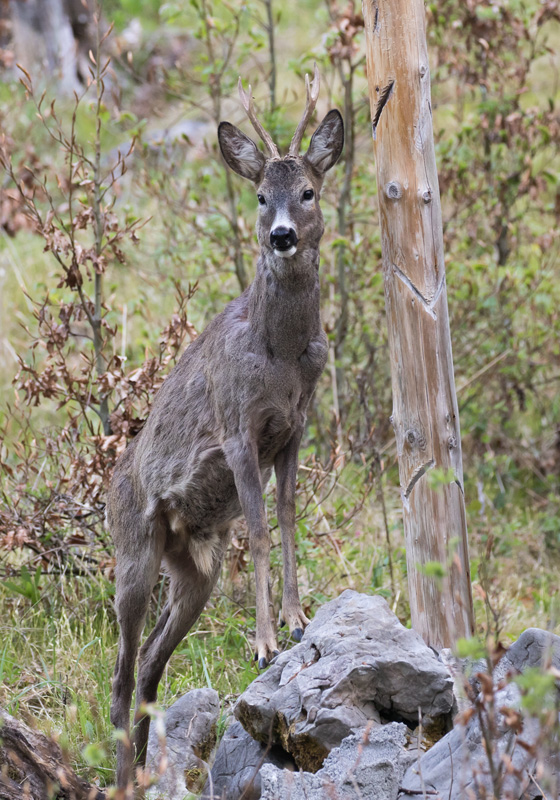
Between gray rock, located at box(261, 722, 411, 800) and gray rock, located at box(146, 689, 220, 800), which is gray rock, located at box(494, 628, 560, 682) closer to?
gray rock, located at box(261, 722, 411, 800)

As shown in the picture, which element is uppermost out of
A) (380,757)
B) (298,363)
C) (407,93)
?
(407,93)

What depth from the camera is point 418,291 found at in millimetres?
4133

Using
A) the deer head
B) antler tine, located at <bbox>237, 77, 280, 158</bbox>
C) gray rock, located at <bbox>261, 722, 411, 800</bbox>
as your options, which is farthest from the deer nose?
gray rock, located at <bbox>261, 722, 411, 800</bbox>

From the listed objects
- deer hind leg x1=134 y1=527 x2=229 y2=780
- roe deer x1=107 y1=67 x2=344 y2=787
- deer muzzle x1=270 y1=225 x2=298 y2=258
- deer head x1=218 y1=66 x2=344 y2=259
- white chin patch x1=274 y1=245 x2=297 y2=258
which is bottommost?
deer hind leg x1=134 y1=527 x2=229 y2=780

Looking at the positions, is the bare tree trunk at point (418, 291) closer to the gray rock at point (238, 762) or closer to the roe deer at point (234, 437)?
the roe deer at point (234, 437)

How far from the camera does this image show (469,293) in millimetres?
7762

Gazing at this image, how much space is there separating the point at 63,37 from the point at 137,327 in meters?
6.48

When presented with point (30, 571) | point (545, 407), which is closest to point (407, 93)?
point (30, 571)

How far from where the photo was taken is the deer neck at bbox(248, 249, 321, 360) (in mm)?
3982

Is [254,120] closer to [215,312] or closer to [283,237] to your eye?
[283,237]

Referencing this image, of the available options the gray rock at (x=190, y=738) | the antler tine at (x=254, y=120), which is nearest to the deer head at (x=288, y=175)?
the antler tine at (x=254, y=120)

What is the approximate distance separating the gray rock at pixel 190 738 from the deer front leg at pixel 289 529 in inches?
32.0

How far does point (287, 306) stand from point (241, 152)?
730 millimetres

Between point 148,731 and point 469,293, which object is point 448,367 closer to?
point 148,731
